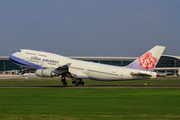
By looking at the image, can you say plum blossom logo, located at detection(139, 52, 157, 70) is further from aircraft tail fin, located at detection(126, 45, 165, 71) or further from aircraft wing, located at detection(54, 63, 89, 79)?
aircraft wing, located at detection(54, 63, 89, 79)

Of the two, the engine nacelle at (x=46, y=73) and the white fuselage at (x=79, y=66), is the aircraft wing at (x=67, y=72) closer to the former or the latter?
the white fuselage at (x=79, y=66)

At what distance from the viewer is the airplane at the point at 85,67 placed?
43250 millimetres

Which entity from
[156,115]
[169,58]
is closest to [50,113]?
[156,115]

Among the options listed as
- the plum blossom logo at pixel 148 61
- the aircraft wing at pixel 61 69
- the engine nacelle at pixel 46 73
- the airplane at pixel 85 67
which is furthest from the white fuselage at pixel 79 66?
the engine nacelle at pixel 46 73

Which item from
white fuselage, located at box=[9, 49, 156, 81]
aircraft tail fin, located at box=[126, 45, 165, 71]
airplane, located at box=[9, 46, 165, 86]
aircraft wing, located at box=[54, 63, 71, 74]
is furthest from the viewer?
white fuselage, located at box=[9, 49, 156, 81]

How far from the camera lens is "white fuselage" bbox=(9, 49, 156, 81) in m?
44.4

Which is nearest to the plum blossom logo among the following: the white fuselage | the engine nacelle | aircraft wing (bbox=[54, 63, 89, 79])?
the white fuselage

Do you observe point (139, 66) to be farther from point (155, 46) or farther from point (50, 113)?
point (50, 113)

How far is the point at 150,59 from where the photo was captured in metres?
43.3

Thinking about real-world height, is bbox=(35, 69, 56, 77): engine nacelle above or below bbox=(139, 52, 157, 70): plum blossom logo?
below

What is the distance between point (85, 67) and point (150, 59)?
11509mm

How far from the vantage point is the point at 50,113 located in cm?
1745

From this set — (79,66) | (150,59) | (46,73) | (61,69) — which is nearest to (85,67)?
(79,66)

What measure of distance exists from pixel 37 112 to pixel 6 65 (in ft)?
536
